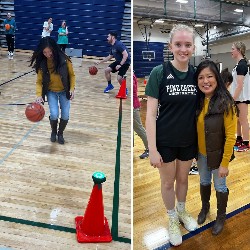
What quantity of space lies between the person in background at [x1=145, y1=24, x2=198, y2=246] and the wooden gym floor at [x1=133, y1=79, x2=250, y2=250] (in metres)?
0.15

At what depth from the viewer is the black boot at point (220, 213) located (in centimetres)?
228

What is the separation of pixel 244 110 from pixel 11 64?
822cm

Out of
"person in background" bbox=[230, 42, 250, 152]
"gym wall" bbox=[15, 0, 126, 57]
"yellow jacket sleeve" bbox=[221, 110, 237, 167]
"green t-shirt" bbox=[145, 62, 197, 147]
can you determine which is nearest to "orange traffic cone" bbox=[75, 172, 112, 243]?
"green t-shirt" bbox=[145, 62, 197, 147]

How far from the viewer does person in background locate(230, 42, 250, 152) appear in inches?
146

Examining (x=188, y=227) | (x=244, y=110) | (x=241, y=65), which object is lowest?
(x=188, y=227)

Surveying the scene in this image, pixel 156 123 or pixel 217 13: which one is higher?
pixel 217 13

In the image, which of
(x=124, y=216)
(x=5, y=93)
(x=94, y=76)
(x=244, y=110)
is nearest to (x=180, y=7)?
(x=94, y=76)

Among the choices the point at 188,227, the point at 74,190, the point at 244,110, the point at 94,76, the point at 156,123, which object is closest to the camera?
the point at 156,123

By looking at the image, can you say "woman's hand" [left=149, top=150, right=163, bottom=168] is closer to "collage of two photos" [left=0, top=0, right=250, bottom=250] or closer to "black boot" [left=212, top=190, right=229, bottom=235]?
"collage of two photos" [left=0, top=0, right=250, bottom=250]

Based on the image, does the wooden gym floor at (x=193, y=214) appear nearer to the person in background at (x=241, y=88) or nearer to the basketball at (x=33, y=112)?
the person in background at (x=241, y=88)

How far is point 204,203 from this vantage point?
2480mm

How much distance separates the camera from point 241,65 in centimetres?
370

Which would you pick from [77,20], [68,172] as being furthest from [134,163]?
[77,20]

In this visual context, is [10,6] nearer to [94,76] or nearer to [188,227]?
[94,76]
